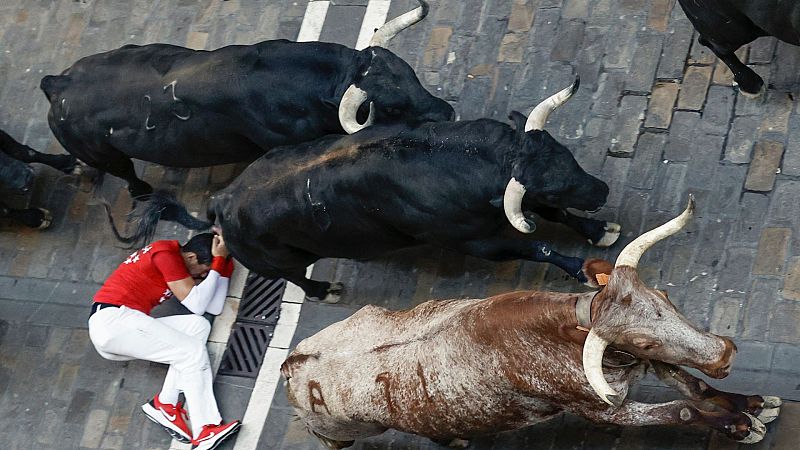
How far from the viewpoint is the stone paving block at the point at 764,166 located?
7.06 m

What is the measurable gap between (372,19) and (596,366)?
462cm

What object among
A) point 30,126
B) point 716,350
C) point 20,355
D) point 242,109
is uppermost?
point 716,350

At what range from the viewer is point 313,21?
9367 mm

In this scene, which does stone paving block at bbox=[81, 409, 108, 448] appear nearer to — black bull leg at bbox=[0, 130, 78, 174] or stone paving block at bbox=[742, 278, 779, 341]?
black bull leg at bbox=[0, 130, 78, 174]

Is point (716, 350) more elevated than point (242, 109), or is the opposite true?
point (716, 350)

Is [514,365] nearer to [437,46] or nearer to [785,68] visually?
[785,68]

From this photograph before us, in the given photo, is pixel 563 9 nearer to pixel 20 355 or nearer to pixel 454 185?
pixel 454 185

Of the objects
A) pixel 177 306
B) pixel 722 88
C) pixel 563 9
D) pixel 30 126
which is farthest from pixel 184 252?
pixel 722 88

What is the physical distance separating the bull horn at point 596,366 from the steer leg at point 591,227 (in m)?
1.98

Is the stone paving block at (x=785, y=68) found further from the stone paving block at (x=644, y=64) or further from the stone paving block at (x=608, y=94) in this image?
the stone paving block at (x=608, y=94)

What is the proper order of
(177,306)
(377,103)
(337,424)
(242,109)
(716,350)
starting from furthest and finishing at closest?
(177,306)
(242,109)
(377,103)
(337,424)
(716,350)

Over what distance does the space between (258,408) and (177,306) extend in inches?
44.6

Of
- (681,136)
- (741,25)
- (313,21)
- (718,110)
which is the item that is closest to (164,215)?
(313,21)

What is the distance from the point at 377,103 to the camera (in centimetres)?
741
